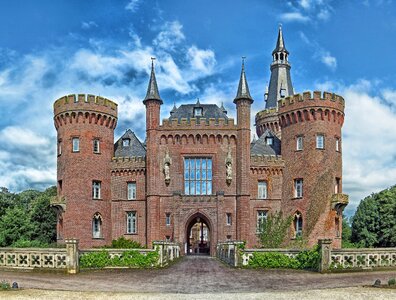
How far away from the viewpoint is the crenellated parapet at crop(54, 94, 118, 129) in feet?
151

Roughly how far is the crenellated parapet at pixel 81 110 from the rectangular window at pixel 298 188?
17.9 metres

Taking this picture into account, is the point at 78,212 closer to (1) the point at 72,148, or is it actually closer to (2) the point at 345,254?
(1) the point at 72,148

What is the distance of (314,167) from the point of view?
44.8 metres

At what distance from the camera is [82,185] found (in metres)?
45.4

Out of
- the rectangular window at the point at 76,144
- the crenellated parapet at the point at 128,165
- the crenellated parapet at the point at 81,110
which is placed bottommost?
the crenellated parapet at the point at 128,165

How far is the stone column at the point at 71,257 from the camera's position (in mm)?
23344

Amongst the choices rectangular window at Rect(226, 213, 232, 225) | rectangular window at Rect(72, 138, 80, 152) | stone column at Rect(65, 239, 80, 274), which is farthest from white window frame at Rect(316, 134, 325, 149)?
stone column at Rect(65, 239, 80, 274)

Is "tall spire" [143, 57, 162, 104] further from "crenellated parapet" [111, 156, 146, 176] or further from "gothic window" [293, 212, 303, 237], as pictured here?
"gothic window" [293, 212, 303, 237]

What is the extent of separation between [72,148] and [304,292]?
33093 mm

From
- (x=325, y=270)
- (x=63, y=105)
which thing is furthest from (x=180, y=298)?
(x=63, y=105)

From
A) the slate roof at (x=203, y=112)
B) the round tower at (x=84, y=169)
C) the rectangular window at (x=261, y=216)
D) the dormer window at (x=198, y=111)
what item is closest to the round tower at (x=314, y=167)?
the rectangular window at (x=261, y=216)

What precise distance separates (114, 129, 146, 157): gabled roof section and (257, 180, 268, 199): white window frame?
430 inches

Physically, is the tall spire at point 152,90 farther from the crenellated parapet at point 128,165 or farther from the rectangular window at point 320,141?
the rectangular window at point 320,141

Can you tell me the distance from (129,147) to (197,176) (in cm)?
771
